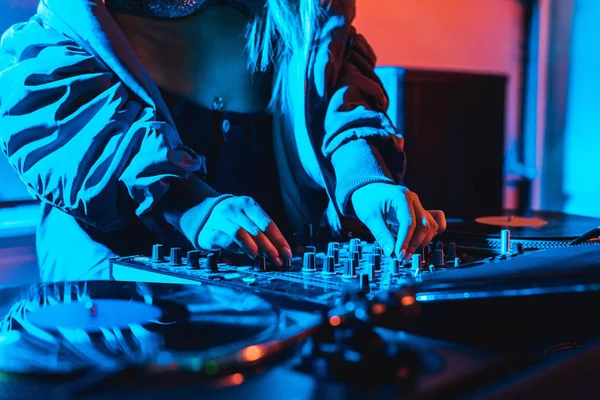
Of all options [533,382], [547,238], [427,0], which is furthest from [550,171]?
[533,382]

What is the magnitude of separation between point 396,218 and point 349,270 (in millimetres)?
250

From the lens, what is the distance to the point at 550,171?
3053 millimetres

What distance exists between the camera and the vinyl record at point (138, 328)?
0.38 meters

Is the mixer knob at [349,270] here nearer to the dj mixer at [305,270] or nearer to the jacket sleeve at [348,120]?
the dj mixer at [305,270]

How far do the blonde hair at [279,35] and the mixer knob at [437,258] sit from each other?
1.57 ft

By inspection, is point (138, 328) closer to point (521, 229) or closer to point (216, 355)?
point (216, 355)

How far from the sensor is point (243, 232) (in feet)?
2.49

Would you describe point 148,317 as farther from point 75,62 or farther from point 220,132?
point 220,132

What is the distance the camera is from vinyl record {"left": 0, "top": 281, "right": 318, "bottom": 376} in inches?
14.8

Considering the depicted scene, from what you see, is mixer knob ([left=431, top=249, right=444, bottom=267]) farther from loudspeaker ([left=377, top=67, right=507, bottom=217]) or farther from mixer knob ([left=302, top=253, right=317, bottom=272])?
loudspeaker ([left=377, top=67, right=507, bottom=217])

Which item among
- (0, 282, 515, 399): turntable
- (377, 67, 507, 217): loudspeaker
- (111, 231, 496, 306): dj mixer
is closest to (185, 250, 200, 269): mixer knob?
(111, 231, 496, 306): dj mixer

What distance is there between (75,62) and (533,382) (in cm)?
73

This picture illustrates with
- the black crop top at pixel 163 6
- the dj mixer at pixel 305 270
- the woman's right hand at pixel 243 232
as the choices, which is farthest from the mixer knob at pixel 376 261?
the black crop top at pixel 163 6

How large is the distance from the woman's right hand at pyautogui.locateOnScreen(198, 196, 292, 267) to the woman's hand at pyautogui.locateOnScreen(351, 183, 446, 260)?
0.56ft
